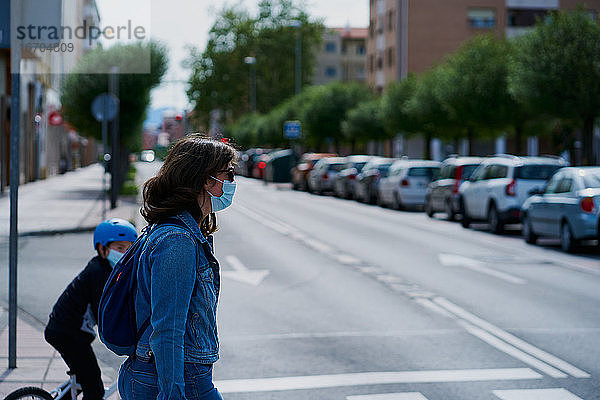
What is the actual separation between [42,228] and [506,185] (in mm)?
9306

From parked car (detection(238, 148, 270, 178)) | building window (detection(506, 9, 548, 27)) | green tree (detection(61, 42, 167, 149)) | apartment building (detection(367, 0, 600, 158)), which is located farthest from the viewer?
building window (detection(506, 9, 548, 27))

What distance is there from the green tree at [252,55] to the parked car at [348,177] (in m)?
57.7

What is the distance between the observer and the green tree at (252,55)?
99312 mm

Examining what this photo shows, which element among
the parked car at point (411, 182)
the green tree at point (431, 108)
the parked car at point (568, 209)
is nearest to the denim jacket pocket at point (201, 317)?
the parked car at point (568, 209)

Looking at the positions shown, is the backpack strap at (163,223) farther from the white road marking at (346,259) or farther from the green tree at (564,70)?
the green tree at (564,70)

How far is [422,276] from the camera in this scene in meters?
14.0

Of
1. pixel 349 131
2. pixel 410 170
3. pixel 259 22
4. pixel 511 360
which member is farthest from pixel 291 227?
pixel 259 22

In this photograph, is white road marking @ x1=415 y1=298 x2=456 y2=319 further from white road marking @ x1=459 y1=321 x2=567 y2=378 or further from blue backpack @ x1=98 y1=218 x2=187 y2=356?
blue backpack @ x1=98 y1=218 x2=187 y2=356

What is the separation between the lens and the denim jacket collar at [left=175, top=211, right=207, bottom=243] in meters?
3.34

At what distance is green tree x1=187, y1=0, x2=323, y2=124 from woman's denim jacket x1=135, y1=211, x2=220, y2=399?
314 feet

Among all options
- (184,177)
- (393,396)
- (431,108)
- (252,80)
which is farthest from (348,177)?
(252,80)

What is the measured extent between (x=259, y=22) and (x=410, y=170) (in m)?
71.3

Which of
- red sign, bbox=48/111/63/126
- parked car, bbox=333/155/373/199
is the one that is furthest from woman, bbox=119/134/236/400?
red sign, bbox=48/111/63/126

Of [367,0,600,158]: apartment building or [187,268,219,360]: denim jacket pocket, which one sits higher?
[367,0,600,158]: apartment building
